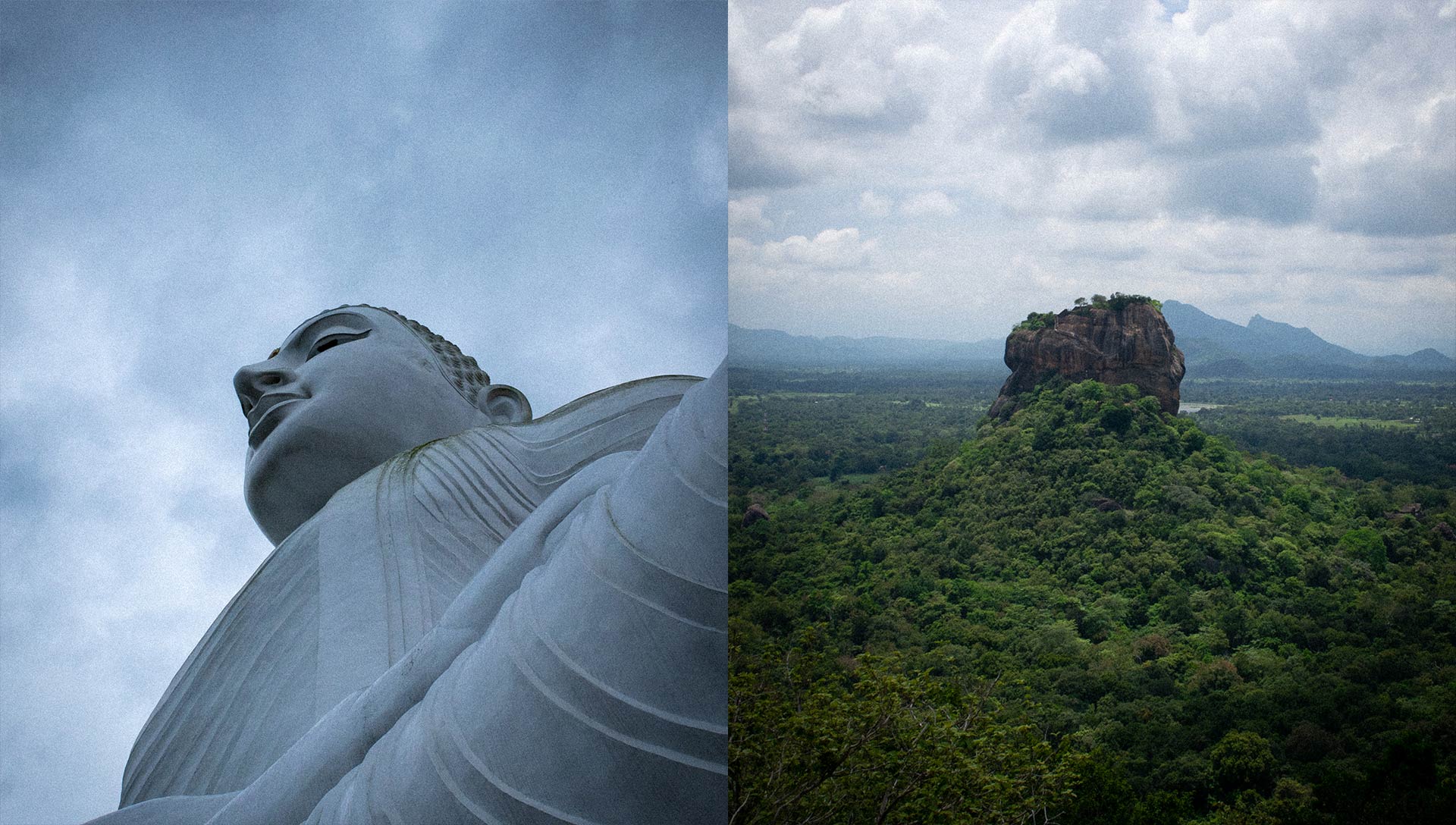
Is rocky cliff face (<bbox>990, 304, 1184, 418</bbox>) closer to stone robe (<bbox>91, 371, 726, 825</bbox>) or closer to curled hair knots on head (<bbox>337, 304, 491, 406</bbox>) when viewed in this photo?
stone robe (<bbox>91, 371, 726, 825</bbox>)

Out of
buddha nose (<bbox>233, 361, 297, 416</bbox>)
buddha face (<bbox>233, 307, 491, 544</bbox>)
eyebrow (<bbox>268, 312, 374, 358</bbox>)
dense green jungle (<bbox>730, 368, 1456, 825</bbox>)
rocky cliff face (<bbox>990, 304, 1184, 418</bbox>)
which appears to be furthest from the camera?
rocky cliff face (<bbox>990, 304, 1184, 418</bbox>)

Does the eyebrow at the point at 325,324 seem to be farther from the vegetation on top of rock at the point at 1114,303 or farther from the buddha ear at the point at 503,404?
the vegetation on top of rock at the point at 1114,303

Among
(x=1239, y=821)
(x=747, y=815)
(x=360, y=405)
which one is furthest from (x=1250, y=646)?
(x=360, y=405)

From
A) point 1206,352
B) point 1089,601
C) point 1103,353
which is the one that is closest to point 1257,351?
point 1206,352

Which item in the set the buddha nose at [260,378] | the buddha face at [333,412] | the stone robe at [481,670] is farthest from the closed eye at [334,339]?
the stone robe at [481,670]

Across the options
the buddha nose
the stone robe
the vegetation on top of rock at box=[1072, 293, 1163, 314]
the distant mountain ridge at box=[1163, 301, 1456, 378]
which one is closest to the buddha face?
the buddha nose

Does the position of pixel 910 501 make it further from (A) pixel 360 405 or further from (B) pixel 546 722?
(B) pixel 546 722

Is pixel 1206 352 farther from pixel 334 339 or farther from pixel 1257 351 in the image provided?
pixel 334 339
